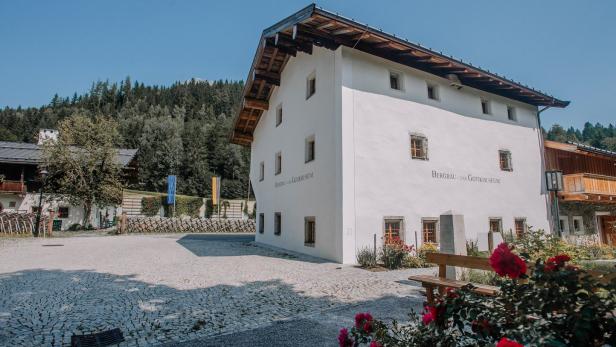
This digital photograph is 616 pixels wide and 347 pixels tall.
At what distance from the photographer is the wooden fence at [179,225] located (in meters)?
26.0

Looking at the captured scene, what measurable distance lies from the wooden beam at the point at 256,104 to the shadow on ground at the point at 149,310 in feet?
42.0

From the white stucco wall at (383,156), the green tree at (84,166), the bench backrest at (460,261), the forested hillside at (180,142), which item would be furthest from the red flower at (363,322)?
the forested hillside at (180,142)

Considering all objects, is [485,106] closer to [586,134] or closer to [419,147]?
[419,147]

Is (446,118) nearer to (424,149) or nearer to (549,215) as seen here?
(424,149)

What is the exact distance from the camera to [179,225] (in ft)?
93.8

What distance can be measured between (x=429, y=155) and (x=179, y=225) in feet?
74.3

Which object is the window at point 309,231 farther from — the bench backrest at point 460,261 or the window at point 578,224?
the window at point 578,224

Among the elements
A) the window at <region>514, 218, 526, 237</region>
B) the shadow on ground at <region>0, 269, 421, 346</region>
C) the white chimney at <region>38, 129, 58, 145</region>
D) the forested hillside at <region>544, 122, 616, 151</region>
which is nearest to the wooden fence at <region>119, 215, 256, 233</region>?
the white chimney at <region>38, 129, 58, 145</region>

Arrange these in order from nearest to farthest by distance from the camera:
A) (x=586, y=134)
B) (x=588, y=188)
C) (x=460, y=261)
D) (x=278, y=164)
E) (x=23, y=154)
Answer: (x=460, y=261)
(x=588, y=188)
(x=278, y=164)
(x=23, y=154)
(x=586, y=134)

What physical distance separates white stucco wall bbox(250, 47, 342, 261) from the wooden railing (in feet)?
43.0

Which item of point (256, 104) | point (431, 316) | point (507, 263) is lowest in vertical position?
point (431, 316)

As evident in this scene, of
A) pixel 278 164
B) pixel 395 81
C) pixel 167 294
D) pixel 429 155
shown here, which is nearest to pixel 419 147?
pixel 429 155

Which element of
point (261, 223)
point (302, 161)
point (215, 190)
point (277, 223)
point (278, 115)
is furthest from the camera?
point (215, 190)

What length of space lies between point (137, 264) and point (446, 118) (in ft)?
41.8
